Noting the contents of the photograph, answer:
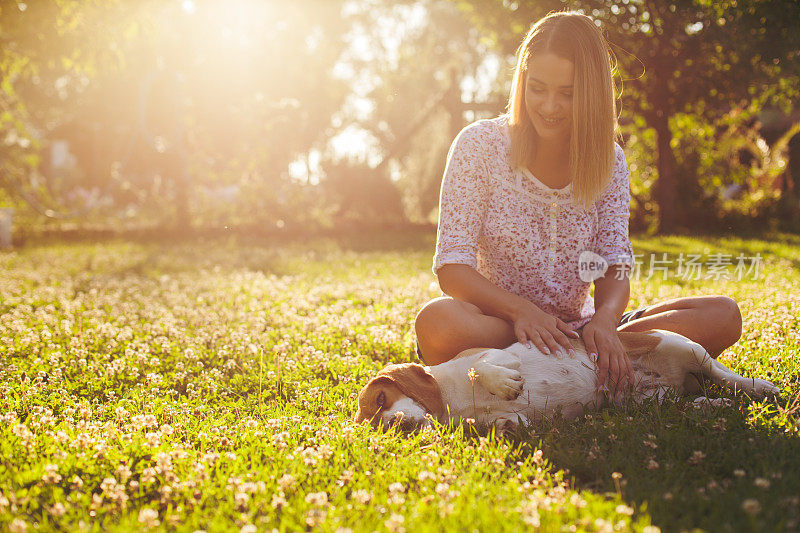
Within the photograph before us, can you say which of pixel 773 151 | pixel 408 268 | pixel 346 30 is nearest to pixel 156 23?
pixel 408 268

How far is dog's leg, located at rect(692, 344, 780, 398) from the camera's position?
11.1 feet

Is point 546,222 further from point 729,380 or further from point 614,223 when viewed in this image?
point 729,380

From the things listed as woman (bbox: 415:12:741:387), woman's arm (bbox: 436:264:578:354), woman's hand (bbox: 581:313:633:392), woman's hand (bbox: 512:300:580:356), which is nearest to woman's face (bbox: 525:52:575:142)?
woman (bbox: 415:12:741:387)

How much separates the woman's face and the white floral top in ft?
0.98

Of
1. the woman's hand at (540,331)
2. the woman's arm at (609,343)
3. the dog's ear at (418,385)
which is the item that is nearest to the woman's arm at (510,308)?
the woman's hand at (540,331)

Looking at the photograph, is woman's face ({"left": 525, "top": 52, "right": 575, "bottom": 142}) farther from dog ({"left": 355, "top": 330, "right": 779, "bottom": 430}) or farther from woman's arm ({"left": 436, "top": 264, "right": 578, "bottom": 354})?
dog ({"left": 355, "top": 330, "right": 779, "bottom": 430})

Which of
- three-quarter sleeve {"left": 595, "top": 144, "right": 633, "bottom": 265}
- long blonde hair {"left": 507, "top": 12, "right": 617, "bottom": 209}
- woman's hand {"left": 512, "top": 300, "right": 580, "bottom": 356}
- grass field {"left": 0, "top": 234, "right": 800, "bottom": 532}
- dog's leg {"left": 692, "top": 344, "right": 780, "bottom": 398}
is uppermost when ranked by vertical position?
long blonde hair {"left": 507, "top": 12, "right": 617, "bottom": 209}

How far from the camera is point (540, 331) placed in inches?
132

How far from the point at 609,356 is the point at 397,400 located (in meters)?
1.09

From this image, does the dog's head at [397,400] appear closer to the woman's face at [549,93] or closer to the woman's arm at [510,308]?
the woman's arm at [510,308]

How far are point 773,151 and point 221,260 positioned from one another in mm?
15334

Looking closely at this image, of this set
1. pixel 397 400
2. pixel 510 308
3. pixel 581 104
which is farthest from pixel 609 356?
Result: pixel 581 104

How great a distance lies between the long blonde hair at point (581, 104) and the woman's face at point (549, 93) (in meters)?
0.04

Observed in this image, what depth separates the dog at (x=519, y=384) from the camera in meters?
3.15
